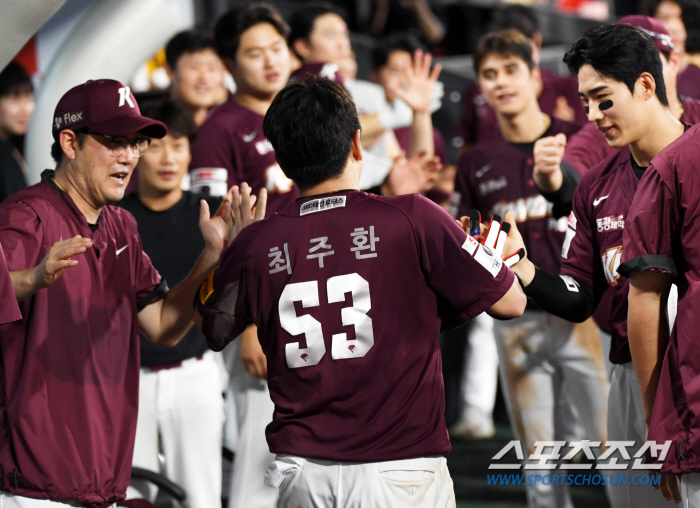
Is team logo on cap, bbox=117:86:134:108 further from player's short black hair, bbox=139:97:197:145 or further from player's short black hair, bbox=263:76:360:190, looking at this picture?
player's short black hair, bbox=139:97:197:145

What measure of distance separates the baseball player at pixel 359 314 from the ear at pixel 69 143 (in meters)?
0.77

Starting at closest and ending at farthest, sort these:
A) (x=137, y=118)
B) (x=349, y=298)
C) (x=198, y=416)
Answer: (x=349, y=298)
(x=137, y=118)
(x=198, y=416)

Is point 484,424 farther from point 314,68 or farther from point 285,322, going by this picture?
point 285,322

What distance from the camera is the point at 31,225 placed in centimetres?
257

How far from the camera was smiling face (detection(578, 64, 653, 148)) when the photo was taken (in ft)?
8.80

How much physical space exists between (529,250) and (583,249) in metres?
1.22

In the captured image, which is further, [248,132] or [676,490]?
[248,132]

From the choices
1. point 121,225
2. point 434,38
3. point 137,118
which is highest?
point 434,38

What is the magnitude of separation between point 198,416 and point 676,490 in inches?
81.8

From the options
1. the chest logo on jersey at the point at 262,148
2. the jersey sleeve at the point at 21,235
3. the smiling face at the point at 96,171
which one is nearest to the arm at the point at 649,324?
the smiling face at the point at 96,171

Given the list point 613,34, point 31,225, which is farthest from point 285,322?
point 613,34

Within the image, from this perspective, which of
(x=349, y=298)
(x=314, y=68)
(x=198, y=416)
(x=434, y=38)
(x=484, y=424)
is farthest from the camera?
(x=434, y=38)

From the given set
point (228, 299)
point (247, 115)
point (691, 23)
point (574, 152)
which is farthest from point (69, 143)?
point (691, 23)

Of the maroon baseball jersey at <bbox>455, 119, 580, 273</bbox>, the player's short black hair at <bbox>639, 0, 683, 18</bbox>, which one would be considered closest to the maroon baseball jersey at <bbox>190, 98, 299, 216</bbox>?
the maroon baseball jersey at <bbox>455, 119, 580, 273</bbox>
